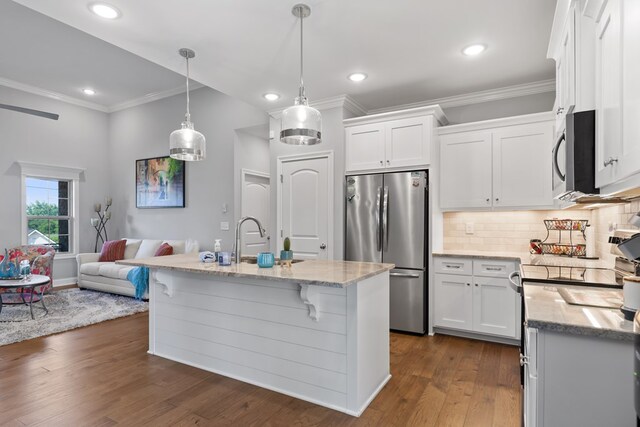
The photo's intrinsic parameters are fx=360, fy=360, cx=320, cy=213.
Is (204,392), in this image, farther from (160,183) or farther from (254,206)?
(160,183)

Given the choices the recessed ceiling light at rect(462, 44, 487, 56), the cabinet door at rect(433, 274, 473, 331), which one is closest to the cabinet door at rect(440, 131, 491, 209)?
the cabinet door at rect(433, 274, 473, 331)


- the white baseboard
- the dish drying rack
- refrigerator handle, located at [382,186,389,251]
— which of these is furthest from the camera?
the white baseboard

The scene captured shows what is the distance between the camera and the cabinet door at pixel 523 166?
3.57 meters

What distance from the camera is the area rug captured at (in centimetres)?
387

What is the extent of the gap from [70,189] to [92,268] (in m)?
1.88

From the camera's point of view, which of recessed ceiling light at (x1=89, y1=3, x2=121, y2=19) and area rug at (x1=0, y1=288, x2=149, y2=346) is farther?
area rug at (x1=0, y1=288, x2=149, y2=346)

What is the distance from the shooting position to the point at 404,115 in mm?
3982

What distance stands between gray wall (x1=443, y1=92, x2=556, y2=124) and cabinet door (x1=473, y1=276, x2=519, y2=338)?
1.91m

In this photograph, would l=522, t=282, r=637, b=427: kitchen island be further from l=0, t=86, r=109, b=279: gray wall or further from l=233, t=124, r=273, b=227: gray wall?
l=0, t=86, r=109, b=279: gray wall

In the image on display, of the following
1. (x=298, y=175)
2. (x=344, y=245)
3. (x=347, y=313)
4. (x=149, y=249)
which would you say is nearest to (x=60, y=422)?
(x=347, y=313)

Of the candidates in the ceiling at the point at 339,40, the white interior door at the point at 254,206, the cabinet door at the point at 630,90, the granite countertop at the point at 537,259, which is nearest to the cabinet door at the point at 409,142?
the ceiling at the point at 339,40

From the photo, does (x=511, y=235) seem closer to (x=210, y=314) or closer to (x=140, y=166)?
(x=210, y=314)

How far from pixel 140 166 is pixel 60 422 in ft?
17.3

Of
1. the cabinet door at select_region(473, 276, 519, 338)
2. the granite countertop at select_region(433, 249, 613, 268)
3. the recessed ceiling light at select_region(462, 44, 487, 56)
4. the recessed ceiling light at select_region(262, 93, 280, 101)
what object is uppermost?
the recessed ceiling light at select_region(462, 44, 487, 56)
